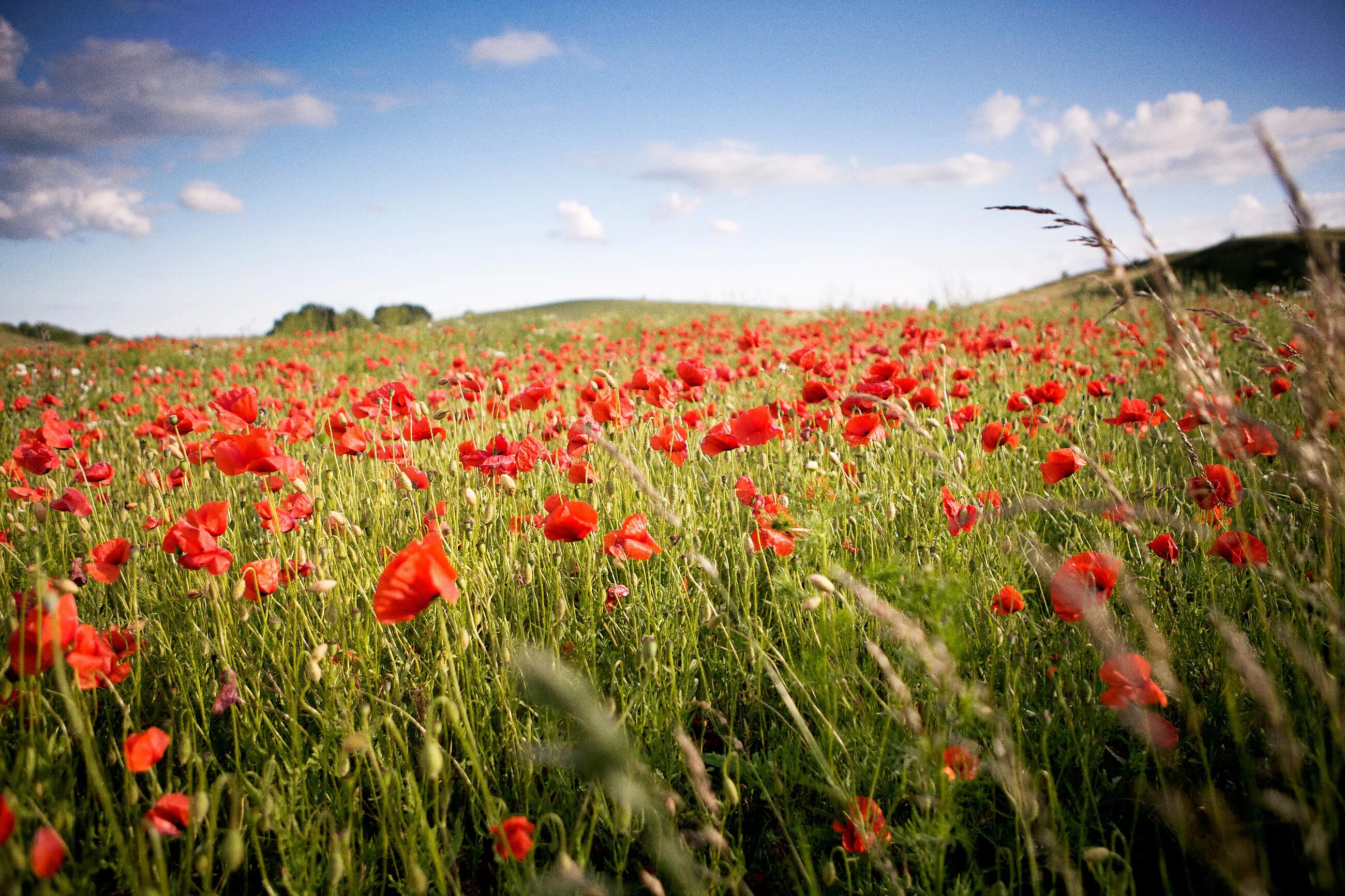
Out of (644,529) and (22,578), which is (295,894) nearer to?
(644,529)

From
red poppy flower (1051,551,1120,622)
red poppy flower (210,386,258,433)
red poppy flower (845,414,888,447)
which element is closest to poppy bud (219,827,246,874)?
red poppy flower (210,386,258,433)

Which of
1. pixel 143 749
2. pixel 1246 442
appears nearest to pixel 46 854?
pixel 143 749

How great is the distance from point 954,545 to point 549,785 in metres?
1.35

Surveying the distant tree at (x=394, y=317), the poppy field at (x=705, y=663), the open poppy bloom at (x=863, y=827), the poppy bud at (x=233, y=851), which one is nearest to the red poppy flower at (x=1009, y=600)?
the poppy field at (x=705, y=663)

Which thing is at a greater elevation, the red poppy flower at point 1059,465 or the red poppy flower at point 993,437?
the red poppy flower at point 993,437

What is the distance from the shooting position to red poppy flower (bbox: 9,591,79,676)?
1018 millimetres

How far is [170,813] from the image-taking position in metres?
1.17

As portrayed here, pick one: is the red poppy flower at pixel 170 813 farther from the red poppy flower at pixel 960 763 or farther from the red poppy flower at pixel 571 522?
the red poppy flower at pixel 960 763

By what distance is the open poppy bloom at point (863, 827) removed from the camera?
1155mm

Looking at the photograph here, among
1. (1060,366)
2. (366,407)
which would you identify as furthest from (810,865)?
(1060,366)

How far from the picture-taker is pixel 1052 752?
154 centimetres

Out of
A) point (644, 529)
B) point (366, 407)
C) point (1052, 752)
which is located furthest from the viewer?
point (366, 407)

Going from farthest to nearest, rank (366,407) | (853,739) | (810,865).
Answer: (366,407), (853,739), (810,865)

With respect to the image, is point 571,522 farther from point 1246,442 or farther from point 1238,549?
point 1246,442
